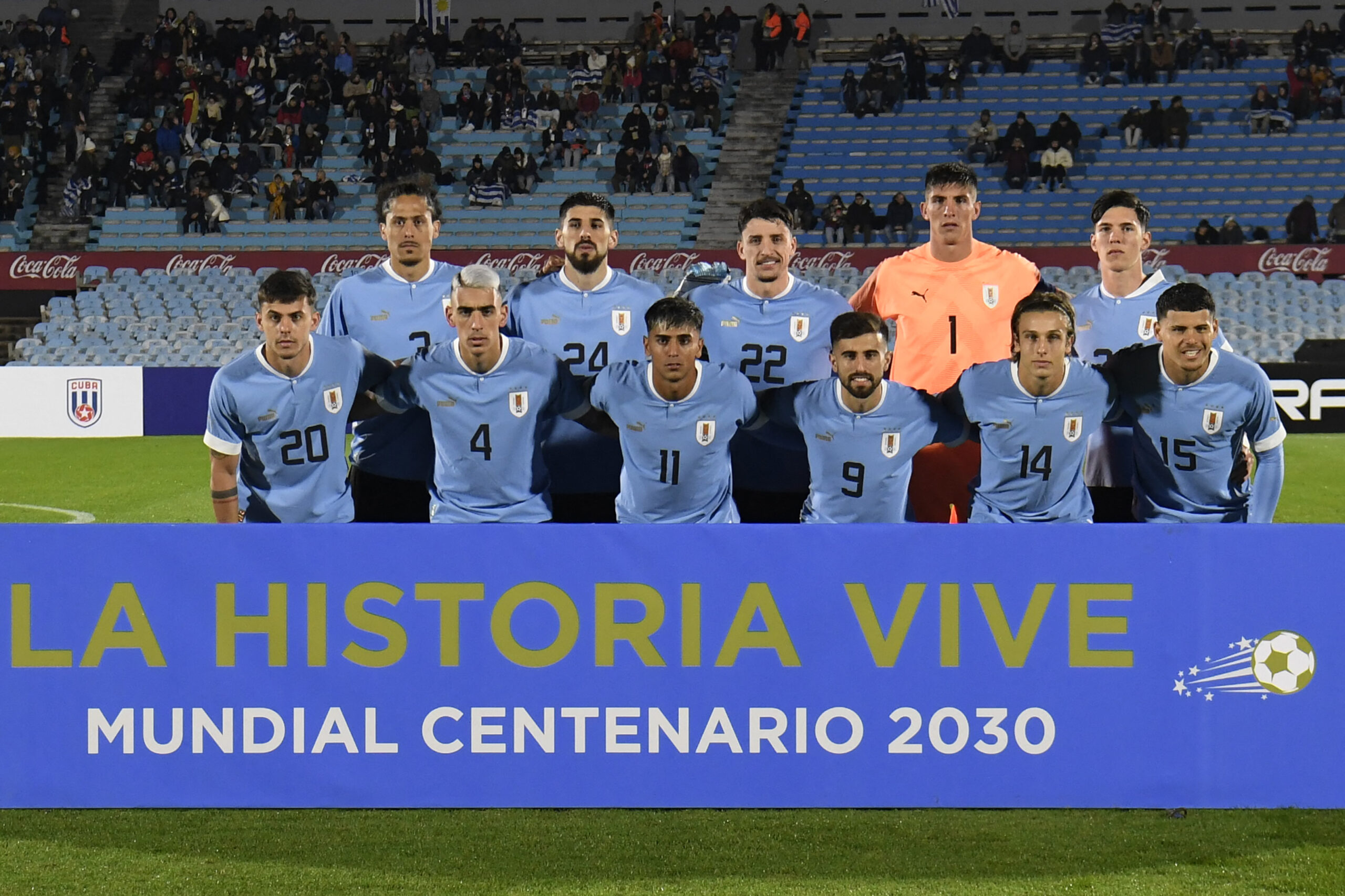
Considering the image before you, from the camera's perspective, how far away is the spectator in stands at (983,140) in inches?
952

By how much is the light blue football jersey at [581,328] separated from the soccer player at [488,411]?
0.50 metres

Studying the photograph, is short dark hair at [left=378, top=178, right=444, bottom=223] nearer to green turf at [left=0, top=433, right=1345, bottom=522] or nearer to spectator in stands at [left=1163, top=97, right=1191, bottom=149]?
green turf at [left=0, top=433, right=1345, bottom=522]

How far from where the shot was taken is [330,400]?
17.2 feet

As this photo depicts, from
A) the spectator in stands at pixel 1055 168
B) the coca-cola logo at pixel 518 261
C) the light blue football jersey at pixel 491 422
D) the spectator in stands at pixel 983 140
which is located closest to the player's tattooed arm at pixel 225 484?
the light blue football jersey at pixel 491 422

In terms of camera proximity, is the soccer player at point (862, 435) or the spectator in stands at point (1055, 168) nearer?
the soccer player at point (862, 435)

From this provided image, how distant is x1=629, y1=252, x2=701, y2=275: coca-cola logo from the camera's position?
21.5 m

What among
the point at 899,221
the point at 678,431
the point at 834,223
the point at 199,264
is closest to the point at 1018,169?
the point at 899,221

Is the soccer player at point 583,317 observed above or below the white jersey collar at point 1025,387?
above

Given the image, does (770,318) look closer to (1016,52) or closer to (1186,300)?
(1186,300)

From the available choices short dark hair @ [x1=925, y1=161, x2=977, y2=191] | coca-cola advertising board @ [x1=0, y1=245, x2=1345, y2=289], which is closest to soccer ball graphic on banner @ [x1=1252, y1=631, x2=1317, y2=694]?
short dark hair @ [x1=925, y1=161, x2=977, y2=191]

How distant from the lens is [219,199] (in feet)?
77.7

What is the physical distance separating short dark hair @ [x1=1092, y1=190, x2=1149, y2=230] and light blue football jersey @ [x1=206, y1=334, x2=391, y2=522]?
124 inches

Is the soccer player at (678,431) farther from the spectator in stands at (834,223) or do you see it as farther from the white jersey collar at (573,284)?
the spectator in stands at (834,223)

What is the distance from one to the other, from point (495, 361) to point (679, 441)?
767 millimetres
